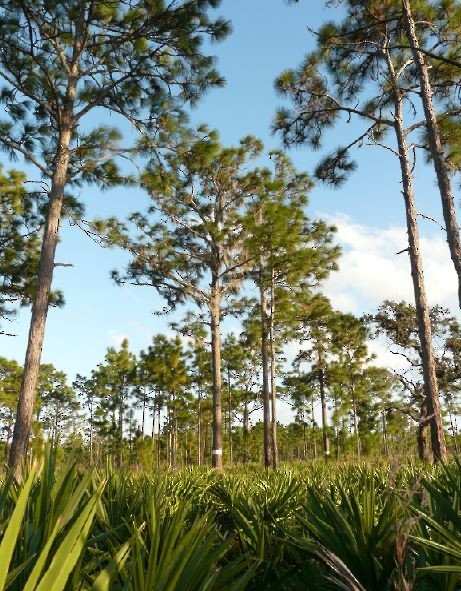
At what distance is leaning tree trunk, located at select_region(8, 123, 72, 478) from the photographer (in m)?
8.96

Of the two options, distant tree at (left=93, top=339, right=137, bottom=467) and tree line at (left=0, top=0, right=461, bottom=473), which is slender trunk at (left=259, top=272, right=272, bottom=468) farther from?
distant tree at (left=93, top=339, right=137, bottom=467)

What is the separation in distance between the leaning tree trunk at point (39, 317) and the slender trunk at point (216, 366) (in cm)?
722

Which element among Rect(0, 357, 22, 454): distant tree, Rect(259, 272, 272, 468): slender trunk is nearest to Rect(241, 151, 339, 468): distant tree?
Rect(259, 272, 272, 468): slender trunk

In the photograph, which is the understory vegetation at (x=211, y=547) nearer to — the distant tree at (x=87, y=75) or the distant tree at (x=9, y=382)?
the distant tree at (x=87, y=75)

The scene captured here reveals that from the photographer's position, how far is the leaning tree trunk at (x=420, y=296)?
384 inches

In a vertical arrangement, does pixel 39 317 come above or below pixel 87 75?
below

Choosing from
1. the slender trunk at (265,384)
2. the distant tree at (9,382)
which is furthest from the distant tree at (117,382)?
the slender trunk at (265,384)

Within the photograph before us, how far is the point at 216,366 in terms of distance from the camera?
16.3 meters

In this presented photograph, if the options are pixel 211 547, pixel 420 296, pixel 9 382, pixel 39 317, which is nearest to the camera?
pixel 211 547

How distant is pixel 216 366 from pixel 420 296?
25.2 feet

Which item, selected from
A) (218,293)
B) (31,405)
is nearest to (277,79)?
(218,293)

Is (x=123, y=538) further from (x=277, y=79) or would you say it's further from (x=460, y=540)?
(x=277, y=79)

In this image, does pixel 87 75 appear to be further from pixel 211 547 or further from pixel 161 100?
pixel 211 547

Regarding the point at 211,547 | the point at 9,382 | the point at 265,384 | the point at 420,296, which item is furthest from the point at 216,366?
the point at 9,382
